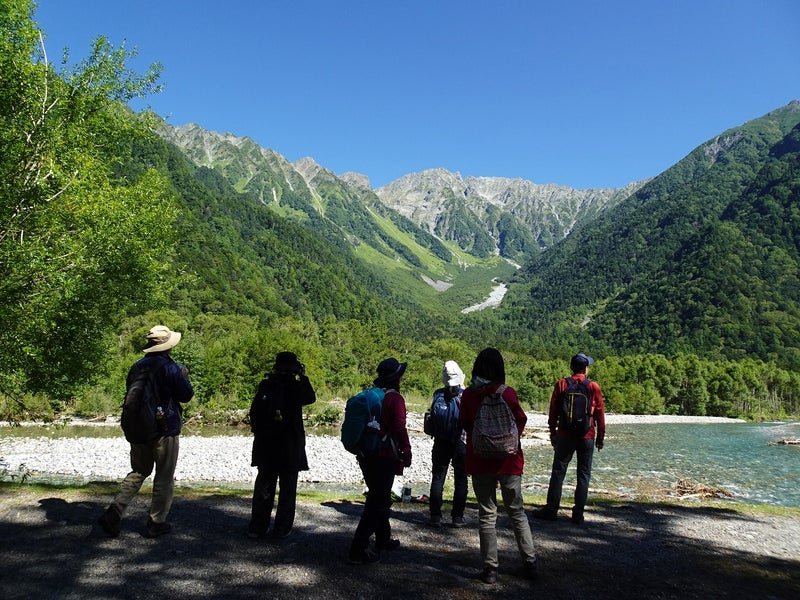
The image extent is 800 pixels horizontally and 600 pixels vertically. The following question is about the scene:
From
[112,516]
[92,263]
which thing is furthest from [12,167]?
[112,516]

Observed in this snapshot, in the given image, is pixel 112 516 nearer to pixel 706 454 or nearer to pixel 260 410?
pixel 260 410

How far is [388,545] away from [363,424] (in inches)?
80.1

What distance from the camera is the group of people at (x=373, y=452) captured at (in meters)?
6.17

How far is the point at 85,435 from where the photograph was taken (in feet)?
130

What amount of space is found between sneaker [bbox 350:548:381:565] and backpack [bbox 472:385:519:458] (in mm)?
2016

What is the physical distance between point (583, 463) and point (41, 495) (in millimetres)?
9753

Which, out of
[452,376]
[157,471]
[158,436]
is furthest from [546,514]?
[158,436]

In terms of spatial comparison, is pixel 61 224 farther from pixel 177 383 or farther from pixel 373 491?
pixel 373 491

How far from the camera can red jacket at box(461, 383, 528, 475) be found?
6.12 m

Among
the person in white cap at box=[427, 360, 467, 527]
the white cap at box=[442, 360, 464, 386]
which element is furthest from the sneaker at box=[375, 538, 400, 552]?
the white cap at box=[442, 360, 464, 386]

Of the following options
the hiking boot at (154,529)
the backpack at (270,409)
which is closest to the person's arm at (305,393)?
the backpack at (270,409)

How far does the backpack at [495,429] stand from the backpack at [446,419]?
2246mm

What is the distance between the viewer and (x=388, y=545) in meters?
7.23

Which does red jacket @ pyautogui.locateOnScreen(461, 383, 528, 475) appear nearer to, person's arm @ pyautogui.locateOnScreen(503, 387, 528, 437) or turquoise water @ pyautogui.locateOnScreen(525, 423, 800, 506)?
person's arm @ pyautogui.locateOnScreen(503, 387, 528, 437)
